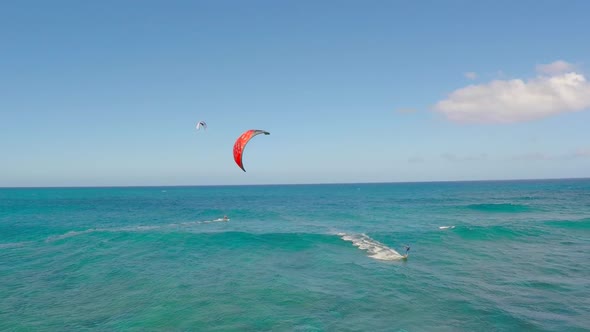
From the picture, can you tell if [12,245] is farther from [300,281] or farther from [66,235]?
[300,281]

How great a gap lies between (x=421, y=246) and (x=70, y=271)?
31.5 m

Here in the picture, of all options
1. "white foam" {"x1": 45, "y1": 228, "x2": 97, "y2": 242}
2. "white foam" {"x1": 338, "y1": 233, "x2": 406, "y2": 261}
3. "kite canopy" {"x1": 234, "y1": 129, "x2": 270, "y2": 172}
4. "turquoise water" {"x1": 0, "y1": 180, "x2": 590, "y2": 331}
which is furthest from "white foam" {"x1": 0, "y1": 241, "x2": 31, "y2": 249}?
"white foam" {"x1": 338, "y1": 233, "x2": 406, "y2": 261}

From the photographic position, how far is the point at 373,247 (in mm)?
33594

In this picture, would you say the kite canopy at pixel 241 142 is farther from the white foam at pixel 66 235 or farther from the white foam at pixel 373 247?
the white foam at pixel 66 235

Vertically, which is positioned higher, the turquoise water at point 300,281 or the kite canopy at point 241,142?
the kite canopy at point 241,142

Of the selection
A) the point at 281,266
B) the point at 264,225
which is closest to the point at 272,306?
the point at 281,266

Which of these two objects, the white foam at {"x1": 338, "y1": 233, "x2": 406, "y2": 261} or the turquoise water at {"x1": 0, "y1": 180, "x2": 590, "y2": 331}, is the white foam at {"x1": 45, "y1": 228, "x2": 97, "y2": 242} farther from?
the white foam at {"x1": 338, "y1": 233, "x2": 406, "y2": 261}

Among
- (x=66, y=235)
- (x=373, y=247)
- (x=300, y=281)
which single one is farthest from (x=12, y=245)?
(x=373, y=247)

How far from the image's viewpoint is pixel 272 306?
18531 mm

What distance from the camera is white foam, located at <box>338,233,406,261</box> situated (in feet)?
96.4

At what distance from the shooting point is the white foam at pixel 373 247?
2939 cm

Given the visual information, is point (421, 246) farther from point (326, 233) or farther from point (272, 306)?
point (272, 306)

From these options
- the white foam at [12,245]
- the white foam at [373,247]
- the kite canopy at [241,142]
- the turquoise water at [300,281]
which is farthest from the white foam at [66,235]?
the kite canopy at [241,142]

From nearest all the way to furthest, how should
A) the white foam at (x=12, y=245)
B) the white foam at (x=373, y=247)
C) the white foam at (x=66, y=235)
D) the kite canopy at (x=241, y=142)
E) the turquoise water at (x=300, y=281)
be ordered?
the turquoise water at (x=300, y=281), the kite canopy at (x=241, y=142), the white foam at (x=373, y=247), the white foam at (x=12, y=245), the white foam at (x=66, y=235)
